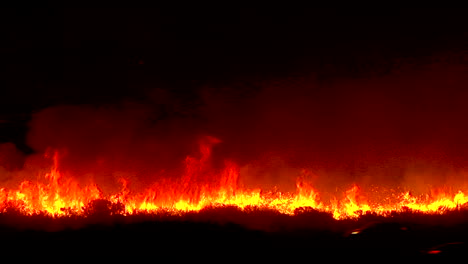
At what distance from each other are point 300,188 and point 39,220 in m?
6.33

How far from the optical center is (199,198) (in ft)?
43.1

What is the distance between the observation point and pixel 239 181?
13.8 meters

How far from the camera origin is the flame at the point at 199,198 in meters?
12.4

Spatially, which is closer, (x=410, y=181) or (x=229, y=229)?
(x=229, y=229)

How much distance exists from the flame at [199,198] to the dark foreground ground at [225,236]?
1.41ft

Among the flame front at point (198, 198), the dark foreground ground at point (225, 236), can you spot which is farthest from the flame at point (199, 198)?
the dark foreground ground at point (225, 236)

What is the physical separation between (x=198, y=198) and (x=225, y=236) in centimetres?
261

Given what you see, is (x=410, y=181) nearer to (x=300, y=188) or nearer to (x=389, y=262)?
(x=300, y=188)

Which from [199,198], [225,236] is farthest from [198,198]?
[225,236]

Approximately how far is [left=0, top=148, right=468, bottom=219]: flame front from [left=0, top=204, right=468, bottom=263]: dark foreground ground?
1.35 feet

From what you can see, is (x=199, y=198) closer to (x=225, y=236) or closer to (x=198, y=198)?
(x=198, y=198)

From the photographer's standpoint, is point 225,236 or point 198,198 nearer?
point 225,236

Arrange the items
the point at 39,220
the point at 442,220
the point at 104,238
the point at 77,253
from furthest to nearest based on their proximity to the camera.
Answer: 1. the point at 39,220
2. the point at 442,220
3. the point at 104,238
4. the point at 77,253

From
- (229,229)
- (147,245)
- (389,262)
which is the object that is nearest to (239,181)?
(229,229)
